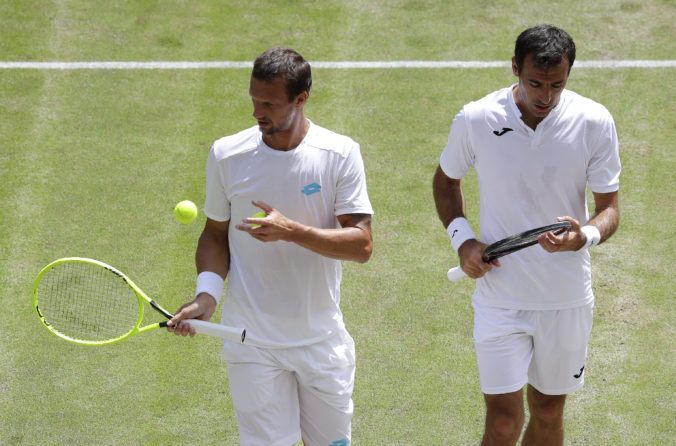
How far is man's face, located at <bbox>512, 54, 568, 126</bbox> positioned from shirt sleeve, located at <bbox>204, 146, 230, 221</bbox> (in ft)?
5.37

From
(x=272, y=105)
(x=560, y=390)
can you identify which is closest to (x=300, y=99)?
(x=272, y=105)

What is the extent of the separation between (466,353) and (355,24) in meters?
4.82

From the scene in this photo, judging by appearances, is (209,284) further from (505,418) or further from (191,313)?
(505,418)

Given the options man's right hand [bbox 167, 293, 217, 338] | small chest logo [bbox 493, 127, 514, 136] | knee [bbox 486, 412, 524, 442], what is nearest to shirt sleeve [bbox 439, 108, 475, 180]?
small chest logo [bbox 493, 127, 514, 136]

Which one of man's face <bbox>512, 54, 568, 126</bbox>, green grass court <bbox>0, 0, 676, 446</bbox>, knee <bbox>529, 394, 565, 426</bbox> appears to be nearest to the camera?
man's face <bbox>512, 54, 568, 126</bbox>

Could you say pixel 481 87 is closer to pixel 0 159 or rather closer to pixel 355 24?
pixel 355 24

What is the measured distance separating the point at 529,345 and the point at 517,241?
73 cm

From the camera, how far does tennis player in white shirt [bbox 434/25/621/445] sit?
5324 mm

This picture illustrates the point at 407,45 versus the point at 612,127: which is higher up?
the point at 612,127

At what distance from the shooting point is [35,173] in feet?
29.7

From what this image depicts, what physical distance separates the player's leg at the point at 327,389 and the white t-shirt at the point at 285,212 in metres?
0.09

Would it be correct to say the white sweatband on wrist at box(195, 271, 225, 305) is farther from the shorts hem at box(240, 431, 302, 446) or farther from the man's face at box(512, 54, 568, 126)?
the man's face at box(512, 54, 568, 126)

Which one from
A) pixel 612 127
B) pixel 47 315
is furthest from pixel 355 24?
pixel 612 127

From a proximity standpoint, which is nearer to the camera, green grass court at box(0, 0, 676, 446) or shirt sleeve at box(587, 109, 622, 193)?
shirt sleeve at box(587, 109, 622, 193)
